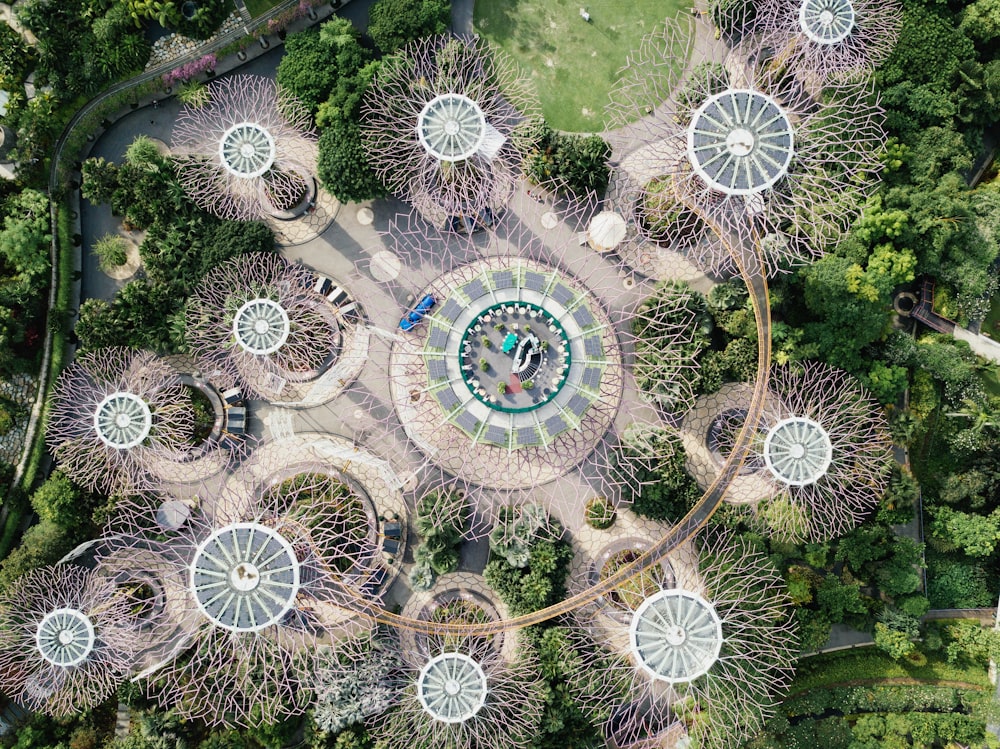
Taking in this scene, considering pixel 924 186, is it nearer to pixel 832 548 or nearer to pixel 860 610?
pixel 832 548

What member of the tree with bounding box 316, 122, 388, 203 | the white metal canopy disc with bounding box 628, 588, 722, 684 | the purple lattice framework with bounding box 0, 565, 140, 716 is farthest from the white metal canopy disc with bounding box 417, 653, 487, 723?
the tree with bounding box 316, 122, 388, 203

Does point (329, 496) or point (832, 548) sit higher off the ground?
point (832, 548)

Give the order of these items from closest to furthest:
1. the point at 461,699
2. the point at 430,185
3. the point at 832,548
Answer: the point at 461,699, the point at 430,185, the point at 832,548

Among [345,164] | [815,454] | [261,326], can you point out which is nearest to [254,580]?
[261,326]

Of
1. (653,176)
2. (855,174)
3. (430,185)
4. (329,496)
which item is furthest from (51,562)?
(855,174)

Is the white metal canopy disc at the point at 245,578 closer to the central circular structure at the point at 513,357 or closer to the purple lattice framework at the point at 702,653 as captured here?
the central circular structure at the point at 513,357

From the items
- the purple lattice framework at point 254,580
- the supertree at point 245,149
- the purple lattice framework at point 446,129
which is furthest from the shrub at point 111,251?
the purple lattice framework at point 446,129

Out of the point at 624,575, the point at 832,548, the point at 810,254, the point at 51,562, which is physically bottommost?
the point at 51,562

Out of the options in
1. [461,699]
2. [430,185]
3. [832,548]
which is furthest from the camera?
[832,548]

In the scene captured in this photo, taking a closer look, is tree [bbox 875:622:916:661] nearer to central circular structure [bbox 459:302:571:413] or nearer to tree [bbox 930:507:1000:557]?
tree [bbox 930:507:1000:557]
